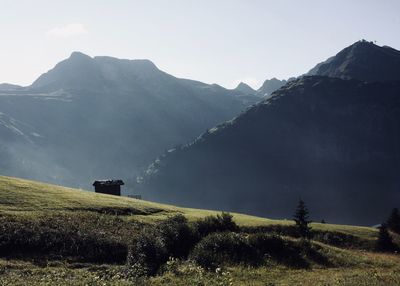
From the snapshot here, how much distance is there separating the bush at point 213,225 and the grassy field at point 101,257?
696 centimetres

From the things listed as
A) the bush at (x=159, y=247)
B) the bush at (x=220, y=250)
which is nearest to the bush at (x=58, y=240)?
→ the bush at (x=159, y=247)

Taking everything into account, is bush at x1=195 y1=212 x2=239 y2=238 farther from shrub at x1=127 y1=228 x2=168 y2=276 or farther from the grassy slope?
the grassy slope

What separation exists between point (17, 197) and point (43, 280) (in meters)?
27.5

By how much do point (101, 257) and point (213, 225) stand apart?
1055 centimetres

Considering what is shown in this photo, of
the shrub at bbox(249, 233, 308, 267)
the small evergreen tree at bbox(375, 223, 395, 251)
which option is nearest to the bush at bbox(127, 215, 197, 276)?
the shrub at bbox(249, 233, 308, 267)

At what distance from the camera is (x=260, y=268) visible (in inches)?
1187

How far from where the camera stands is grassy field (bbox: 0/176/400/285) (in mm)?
26719

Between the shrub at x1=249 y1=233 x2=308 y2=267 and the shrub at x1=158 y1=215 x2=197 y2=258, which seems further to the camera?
the shrub at x1=158 y1=215 x2=197 y2=258

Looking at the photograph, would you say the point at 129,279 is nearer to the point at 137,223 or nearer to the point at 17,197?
the point at 137,223

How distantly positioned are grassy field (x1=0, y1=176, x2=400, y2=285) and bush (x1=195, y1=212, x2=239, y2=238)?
6.96 metres

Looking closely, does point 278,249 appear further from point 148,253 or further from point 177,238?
point 148,253

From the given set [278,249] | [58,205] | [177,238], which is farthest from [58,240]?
[278,249]

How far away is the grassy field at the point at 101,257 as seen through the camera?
2672 centimetres

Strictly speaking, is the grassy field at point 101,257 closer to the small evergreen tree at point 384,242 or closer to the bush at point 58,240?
the bush at point 58,240
